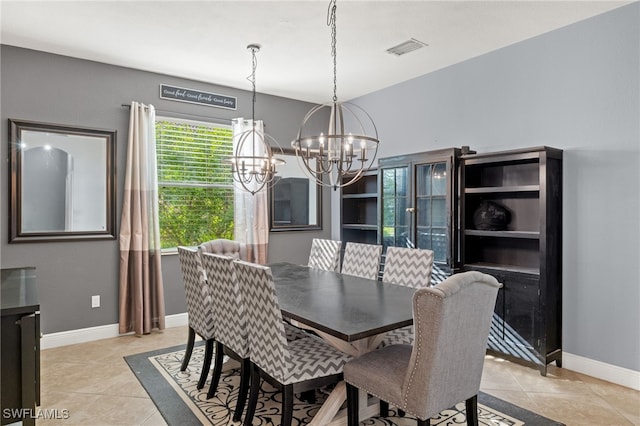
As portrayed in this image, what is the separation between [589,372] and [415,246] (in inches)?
68.6

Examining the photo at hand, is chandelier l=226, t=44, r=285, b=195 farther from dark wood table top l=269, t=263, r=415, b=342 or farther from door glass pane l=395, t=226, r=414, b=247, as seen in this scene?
door glass pane l=395, t=226, r=414, b=247

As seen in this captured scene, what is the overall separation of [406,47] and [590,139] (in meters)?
1.73

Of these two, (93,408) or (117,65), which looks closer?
(93,408)

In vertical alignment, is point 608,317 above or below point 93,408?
above

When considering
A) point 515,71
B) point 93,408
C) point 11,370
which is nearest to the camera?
point 11,370

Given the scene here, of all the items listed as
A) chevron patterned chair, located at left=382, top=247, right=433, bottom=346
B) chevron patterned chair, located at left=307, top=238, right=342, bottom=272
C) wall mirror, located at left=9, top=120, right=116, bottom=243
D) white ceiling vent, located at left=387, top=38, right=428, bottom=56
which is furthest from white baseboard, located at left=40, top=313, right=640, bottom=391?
white ceiling vent, located at left=387, top=38, right=428, bottom=56

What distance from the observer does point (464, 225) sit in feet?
12.6

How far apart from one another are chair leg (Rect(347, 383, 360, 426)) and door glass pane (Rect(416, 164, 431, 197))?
7.75 feet

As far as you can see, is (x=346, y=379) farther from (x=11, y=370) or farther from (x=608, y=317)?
(x=608, y=317)

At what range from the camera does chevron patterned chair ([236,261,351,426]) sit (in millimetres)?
2098

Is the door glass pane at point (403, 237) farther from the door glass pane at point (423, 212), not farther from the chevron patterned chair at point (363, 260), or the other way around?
the chevron patterned chair at point (363, 260)

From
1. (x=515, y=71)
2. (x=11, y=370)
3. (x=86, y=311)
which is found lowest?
(x=86, y=311)

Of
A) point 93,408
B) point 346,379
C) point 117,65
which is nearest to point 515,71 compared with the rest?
point 346,379

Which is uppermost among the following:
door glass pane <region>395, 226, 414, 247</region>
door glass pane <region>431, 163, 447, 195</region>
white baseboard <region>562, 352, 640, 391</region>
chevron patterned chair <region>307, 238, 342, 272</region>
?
door glass pane <region>431, 163, 447, 195</region>
